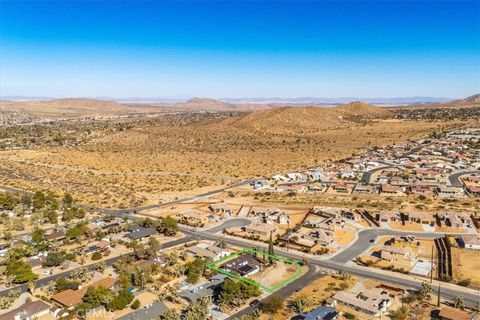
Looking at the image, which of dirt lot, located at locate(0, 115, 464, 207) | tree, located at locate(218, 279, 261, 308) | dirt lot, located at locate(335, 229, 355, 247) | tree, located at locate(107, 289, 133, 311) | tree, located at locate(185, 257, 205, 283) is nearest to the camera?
tree, located at locate(107, 289, 133, 311)

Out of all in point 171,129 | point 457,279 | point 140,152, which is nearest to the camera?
point 457,279

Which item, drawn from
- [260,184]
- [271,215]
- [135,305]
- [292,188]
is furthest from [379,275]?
[260,184]

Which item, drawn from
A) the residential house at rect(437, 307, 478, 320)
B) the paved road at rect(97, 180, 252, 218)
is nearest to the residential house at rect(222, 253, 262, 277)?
the residential house at rect(437, 307, 478, 320)

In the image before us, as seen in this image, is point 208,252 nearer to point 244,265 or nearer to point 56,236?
point 244,265

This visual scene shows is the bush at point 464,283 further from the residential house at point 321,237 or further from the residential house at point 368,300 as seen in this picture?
the residential house at point 321,237

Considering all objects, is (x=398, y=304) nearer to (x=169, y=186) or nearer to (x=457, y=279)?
(x=457, y=279)

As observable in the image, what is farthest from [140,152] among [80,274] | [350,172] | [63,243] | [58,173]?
[80,274]

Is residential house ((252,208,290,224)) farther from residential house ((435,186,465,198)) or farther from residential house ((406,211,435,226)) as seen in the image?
residential house ((435,186,465,198))
